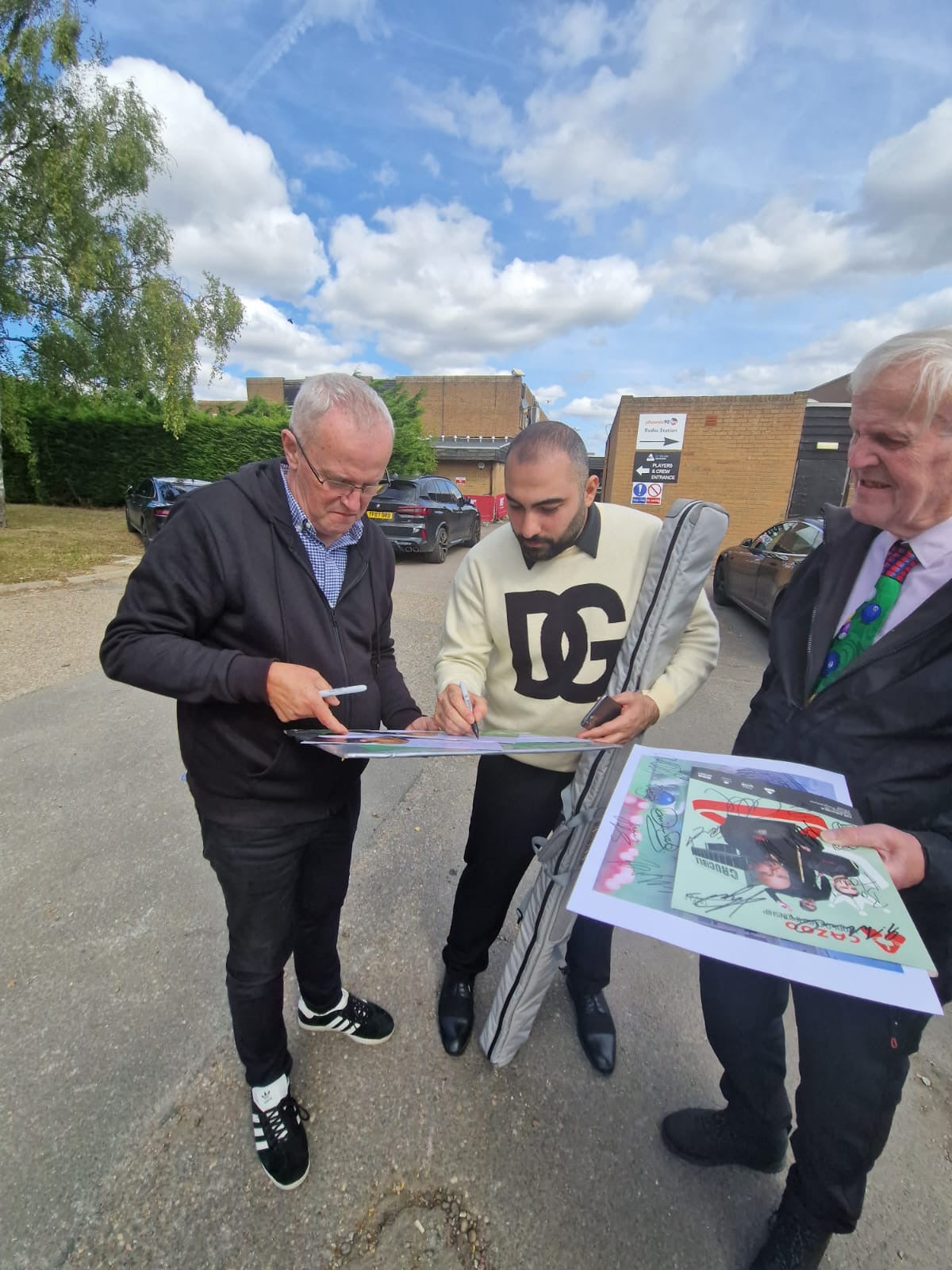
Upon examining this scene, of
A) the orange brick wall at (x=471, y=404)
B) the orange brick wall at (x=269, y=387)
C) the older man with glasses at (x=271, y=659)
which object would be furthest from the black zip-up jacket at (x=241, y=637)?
the orange brick wall at (x=269, y=387)

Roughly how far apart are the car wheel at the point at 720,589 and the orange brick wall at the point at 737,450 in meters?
5.58

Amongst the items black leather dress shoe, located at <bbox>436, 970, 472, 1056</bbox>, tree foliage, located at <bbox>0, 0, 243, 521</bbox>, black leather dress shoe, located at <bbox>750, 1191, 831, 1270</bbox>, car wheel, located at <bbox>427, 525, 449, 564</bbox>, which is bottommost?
black leather dress shoe, located at <bbox>436, 970, 472, 1056</bbox>

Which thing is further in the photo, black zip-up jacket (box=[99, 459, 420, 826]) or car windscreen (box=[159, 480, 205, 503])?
car windscreen (box=[159, 480, 205, 503])

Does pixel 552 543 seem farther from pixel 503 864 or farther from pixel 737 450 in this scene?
pixel 737 450

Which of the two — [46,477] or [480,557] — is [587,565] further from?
[46,477]

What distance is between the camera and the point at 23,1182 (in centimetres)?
150

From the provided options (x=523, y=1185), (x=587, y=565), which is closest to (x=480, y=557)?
(x=587, y=565)

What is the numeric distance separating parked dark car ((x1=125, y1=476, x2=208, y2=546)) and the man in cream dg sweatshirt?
37.0 ft

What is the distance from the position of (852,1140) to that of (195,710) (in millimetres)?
1741

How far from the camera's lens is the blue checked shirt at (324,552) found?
4.66 feet

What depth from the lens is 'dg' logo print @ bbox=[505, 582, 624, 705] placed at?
5.55 feet

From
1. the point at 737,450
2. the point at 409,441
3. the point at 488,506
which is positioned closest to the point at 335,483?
the point at 737,450

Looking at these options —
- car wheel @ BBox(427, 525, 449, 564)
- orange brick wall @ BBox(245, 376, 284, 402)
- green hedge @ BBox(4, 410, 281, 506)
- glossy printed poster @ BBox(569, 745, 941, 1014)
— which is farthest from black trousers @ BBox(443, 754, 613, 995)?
orange brick wall @ BBox(245, 376, 284, 402)

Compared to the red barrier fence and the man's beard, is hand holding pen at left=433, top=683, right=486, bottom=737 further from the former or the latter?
the red barrier fence
